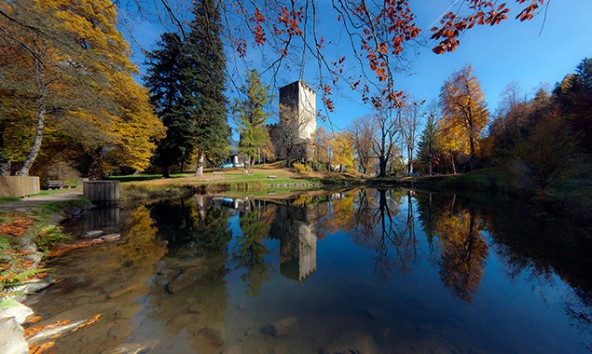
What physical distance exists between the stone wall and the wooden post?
169 cm

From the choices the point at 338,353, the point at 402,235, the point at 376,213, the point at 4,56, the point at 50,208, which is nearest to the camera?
the point at 338,353

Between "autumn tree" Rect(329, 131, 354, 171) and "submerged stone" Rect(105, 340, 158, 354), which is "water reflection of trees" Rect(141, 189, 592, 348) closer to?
"submerged stone" Rect(105, 340, 158, 354)

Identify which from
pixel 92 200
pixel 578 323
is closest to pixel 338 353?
pixel 578 323

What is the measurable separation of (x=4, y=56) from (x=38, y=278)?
1143 cm

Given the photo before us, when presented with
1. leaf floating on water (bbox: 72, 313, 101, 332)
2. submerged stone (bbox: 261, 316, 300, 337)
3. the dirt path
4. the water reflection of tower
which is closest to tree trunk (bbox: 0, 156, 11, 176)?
the dirt path

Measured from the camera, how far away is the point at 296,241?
17.6 feet

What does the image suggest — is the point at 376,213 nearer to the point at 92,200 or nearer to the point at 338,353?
the point at 338,353

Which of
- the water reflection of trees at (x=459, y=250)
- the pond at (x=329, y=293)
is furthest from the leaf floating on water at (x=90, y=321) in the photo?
the water reflection of trees at (x=459, y=250)

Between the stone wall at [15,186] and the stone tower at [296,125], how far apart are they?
79.2ft

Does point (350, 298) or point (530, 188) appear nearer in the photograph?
point (350, 298)

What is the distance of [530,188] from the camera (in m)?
11.5

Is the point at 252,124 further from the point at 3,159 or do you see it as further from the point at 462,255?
the point at 462,255

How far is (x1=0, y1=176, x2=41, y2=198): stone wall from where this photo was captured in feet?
25.0

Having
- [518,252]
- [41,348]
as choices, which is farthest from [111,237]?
[518,252]
